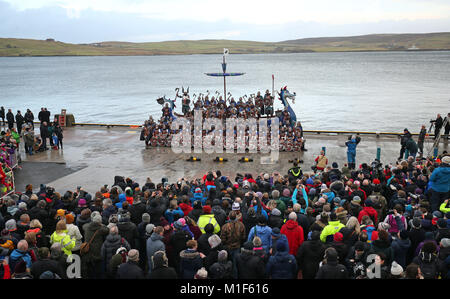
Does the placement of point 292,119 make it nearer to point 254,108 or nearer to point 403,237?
point 254,108

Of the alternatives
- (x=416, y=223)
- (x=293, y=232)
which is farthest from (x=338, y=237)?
(x=416, y=223)

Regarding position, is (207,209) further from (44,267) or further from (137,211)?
(44,267)

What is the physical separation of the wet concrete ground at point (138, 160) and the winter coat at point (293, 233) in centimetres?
867

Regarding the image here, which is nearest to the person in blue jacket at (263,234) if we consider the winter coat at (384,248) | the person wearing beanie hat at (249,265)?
the person wearing beanie hat at (249,265)

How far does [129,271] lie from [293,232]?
3002mm

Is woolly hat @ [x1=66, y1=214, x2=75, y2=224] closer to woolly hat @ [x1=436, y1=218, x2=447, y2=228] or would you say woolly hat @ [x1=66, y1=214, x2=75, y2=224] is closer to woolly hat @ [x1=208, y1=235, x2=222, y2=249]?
woolly hat @ [x1=208, y1=235, x2=222, y2=249]

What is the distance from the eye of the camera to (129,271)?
5.59 metres

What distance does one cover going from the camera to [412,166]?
12039mm

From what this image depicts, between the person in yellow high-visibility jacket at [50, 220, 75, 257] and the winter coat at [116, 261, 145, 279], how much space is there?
1734 mm

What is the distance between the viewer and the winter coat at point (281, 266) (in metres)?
5.94

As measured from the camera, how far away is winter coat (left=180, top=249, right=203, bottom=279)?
5949 millimetres

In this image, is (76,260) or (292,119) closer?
(76,260)
